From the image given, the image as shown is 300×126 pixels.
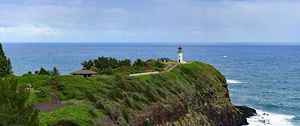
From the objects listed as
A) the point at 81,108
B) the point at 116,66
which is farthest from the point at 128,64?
the point at 81,108

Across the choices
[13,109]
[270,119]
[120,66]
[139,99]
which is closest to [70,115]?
[13,109]

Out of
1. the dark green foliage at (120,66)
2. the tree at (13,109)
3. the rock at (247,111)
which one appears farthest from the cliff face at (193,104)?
the tree at (13,109)

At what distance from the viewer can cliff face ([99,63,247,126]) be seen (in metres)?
57.2

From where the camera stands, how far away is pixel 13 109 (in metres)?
26.8

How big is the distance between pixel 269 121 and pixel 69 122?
52.0 m

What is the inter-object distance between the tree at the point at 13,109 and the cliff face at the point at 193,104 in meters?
23.9

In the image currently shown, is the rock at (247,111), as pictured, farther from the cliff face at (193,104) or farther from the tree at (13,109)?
the tree at (13,109)

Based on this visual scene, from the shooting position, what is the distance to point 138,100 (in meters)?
57.0

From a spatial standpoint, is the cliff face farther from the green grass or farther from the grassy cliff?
the green grass

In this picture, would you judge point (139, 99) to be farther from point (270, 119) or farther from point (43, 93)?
point (270, 119)

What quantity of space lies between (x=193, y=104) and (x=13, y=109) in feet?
148

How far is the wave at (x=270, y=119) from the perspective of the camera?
264 feet

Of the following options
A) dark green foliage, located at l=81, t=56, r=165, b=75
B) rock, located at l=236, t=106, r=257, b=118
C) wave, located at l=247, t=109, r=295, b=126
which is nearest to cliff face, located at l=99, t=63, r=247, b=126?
wave, located at l=247, t=109, r=295, b=126

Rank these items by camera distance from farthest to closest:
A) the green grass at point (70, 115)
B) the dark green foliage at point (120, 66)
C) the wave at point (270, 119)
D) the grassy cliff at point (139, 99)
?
1. the wave at point (270, 119)
2. the dark green foliage at point (120, 66)
3. the grassy cliff at point (139, 99)
4. the green grass at point (70, 115)
